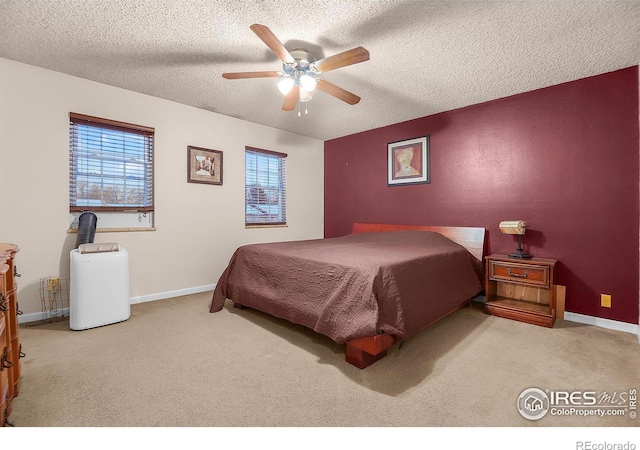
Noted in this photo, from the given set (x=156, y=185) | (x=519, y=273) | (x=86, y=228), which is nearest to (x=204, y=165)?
(x=156, y=185)

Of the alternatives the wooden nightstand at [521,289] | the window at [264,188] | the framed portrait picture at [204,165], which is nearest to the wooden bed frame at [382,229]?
the wooden nightstand at [521,289]

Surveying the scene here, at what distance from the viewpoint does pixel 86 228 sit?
9.43 ft

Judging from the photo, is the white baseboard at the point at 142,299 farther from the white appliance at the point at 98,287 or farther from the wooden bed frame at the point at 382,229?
the wooden bed frame at the point at 382,229

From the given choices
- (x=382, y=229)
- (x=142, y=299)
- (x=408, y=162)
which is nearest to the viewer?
(x=142, y=299)

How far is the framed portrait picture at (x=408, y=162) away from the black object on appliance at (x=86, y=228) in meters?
3.80

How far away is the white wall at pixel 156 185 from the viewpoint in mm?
2676

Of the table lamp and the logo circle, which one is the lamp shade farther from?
the logo circle

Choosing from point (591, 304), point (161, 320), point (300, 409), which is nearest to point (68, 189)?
point (161, 320)

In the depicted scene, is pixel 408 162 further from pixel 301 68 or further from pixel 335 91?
pixel 301 68

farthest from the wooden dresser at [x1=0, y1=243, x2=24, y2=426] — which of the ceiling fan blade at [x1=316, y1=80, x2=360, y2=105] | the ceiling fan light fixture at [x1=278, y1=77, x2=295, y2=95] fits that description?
the ceiling fan blade at [x1=316, y1=80, x2=360, y2=105]

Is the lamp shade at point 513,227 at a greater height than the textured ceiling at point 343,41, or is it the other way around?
the textured ceiling at point 343,41

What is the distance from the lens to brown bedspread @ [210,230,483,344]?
1.98 metres

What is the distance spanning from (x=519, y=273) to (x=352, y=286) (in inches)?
78.6

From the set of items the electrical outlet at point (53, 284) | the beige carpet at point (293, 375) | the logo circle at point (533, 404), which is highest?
the electrical outlet at point (53, 284)
